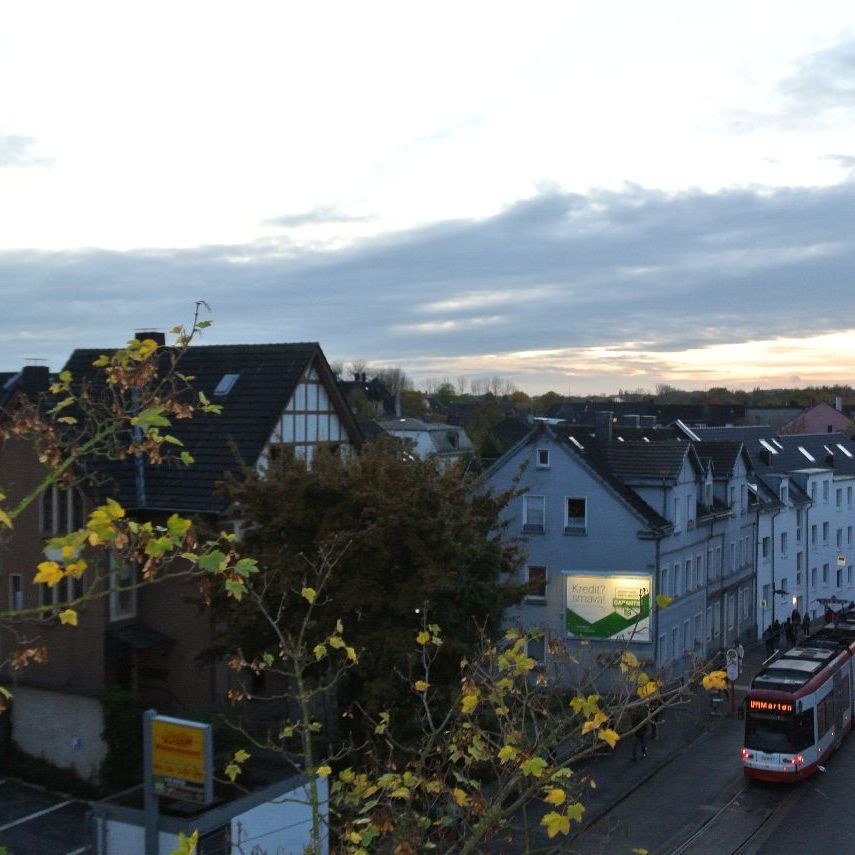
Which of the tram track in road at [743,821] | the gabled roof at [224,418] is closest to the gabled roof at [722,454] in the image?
the tram track in road at [743,821]

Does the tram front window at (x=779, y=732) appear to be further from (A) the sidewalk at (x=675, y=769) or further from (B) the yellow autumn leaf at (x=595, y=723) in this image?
(B) the yellow autumn leaf at (x=595, y=723)

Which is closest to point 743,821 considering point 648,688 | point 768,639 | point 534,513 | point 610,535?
point 610,535

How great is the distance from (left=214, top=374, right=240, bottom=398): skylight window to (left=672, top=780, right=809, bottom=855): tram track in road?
60.3ft

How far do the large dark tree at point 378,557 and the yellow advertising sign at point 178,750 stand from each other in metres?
4.68

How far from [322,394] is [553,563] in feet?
47.4

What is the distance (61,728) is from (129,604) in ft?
12.0

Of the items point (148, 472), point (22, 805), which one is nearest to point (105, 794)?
point (22, 805)

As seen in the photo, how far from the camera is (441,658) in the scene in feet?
76.5

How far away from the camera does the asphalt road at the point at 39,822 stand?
23672 millimetres

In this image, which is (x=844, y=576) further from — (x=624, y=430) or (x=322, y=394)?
(x=322, y=394)

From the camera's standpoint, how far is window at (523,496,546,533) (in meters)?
44.2

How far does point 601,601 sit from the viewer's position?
42.7 m

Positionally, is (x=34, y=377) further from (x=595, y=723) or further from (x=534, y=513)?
(x=595, y=723)

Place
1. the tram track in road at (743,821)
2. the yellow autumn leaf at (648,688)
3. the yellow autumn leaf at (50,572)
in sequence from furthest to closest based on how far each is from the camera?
the tram track in road at (743,821) → the yellow autumn leaf at (648,688) → the yellow autumn leaf at (50,572)
